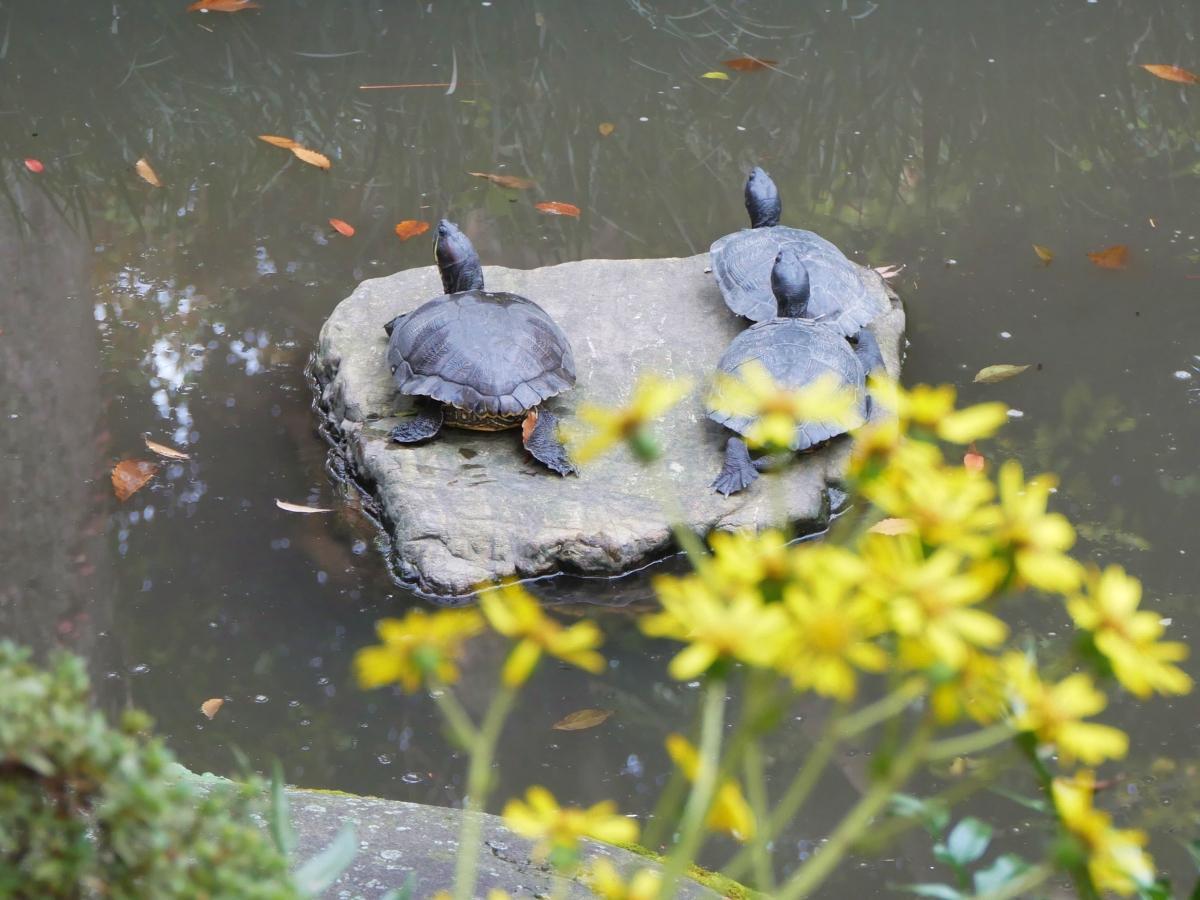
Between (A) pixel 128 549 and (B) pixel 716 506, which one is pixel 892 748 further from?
(A) pixel 128 549

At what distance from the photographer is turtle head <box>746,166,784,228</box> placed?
4.61 metres

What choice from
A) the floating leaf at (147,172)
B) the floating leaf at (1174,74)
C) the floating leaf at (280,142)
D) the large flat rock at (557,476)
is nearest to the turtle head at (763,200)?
the large flat rock at (557,476)

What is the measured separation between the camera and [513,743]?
2.83m

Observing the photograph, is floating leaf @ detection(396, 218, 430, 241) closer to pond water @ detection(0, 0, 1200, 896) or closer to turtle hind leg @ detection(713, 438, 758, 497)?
pond water @ detection(0, 0, 1200, 896)

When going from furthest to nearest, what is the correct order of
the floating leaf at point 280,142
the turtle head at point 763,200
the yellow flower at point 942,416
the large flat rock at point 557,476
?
1. the floating leaf at point 280,142
2. the turtle head at point 763,200
3. the large flat rock at point 557,476
4. the yellow flower at point 942,416

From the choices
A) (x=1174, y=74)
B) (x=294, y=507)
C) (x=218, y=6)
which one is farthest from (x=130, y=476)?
(x=1174, y=74)

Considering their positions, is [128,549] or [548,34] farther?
[548,34]

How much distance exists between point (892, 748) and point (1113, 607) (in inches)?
6.0

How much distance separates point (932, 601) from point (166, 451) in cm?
337

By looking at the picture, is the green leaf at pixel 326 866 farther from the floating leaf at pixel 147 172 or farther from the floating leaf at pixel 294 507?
the floating leaf at pixel 147 172

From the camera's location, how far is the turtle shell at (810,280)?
4070mm

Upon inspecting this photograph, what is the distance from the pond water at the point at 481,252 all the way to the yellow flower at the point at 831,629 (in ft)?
6.40

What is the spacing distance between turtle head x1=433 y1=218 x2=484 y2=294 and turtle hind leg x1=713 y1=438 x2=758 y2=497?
1.02m

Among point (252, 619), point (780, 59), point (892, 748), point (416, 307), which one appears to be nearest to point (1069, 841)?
point (892, 748)
